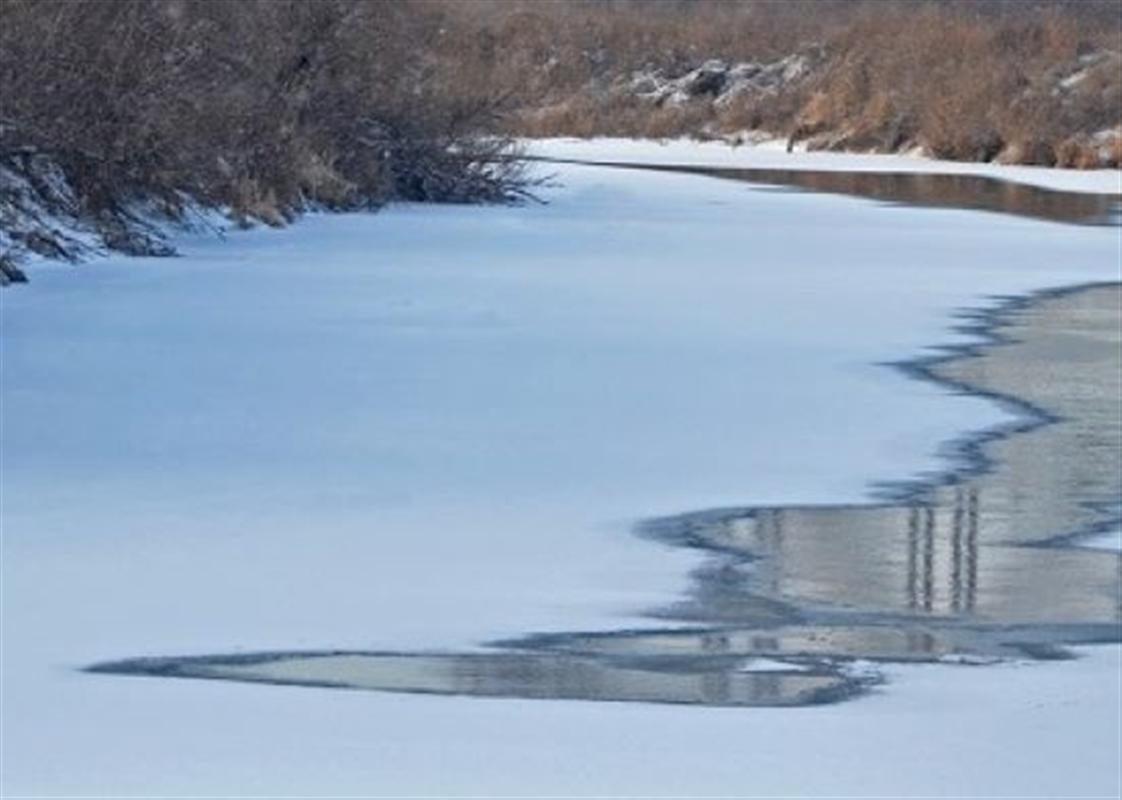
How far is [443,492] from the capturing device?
11312mm

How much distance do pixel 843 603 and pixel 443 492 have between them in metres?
2.39

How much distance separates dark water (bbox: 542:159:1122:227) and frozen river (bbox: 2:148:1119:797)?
1174 centimetres

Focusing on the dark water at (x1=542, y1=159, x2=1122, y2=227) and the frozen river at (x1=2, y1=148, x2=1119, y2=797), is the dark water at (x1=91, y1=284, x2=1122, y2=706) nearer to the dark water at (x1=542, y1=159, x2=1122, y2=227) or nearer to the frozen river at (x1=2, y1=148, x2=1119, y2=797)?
the frozen river at (x1=2, y1=148, x2=1119, y2=797)

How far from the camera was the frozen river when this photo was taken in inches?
284

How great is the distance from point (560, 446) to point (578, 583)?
10.4 ft

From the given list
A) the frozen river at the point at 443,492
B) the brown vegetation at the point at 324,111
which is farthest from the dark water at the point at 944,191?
the frozen river at the point at 443,492

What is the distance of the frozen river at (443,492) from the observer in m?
7.21

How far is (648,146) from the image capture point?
2448 inches

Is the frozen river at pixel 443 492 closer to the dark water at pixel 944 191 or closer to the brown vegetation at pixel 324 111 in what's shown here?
the brown vegetation at pixel 324 111

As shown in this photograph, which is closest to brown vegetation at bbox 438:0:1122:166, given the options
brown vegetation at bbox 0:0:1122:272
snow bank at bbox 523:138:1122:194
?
brown vegetation at bbox 0:0:1122:272

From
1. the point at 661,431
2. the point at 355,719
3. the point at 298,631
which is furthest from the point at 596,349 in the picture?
the point at 355,719

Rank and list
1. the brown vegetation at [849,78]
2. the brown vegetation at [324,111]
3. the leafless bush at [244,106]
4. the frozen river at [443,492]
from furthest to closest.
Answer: the brown vegetation at [849,78] → the brown vegetation at [324,111] → the leafless bush at [244,106] → the frozen river at [443,492]

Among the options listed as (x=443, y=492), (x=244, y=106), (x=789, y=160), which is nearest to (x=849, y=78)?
(x=789, y=160)

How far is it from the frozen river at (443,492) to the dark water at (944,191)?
11739mm
